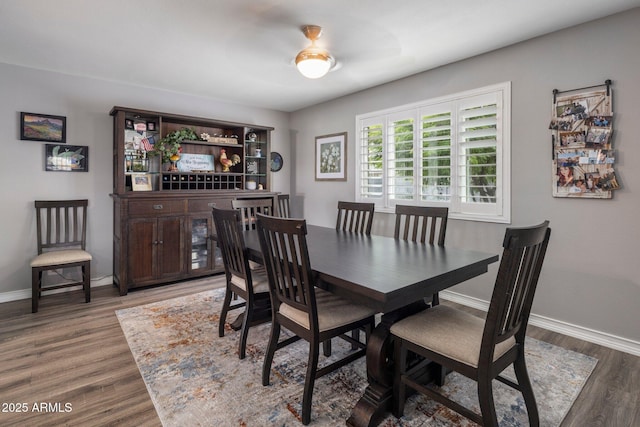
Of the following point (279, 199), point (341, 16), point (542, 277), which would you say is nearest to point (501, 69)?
point (341, 16)

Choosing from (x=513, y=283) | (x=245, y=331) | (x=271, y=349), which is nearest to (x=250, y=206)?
(x=245, y=331)

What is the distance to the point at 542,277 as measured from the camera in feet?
9.06

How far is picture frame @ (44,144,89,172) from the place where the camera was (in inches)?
138

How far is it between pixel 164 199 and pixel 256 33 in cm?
214

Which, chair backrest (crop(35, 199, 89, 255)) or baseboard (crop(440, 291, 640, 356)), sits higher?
chair backrest (crop(35, 199, 89, 255))

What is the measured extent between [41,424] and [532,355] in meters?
2.97

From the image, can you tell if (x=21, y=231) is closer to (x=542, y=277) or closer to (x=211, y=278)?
(x=211, y=278)

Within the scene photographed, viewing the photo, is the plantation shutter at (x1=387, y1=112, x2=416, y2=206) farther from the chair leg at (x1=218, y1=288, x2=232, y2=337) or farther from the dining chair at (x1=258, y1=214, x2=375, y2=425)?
the chair leg at (x1=218, y1=288, x2=232, y2=337)

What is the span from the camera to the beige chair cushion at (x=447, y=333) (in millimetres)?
1424

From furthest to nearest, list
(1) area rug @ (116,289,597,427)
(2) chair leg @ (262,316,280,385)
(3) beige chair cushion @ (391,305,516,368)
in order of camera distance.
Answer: (2) chair leg @ (262,316,280,385) < (1) area rug @ (116,289,597,427) < (3) beige chair cushion @ (391,305,516,368)

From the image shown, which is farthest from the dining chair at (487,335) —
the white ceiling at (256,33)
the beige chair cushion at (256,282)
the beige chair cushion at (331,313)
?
the white ceiling at (256,33)

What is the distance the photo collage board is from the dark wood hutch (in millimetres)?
3320

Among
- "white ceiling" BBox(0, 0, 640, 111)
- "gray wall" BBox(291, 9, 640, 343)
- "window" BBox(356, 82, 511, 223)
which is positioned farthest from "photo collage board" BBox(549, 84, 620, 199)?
"white ceiling" BBox(0, 0, 640, 111)

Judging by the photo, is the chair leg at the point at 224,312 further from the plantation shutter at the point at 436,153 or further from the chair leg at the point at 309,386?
the plantation shutter at the point at 436,153
